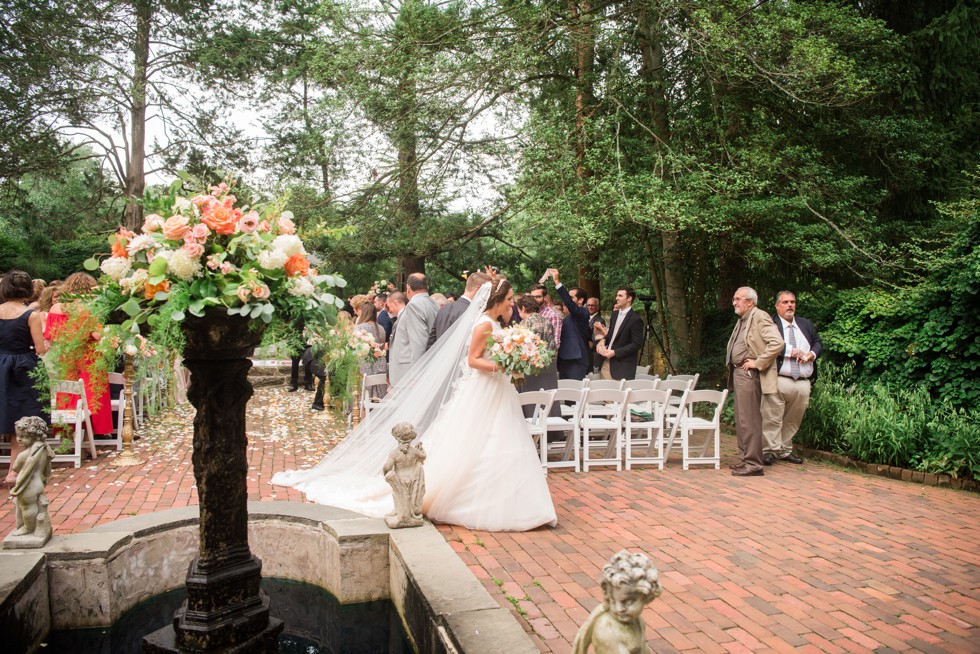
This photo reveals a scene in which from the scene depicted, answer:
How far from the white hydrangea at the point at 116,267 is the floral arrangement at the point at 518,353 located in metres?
2.90

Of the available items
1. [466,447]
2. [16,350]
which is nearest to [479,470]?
[466,447]

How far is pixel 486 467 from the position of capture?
5453 mm

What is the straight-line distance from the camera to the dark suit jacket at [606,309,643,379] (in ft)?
31.9

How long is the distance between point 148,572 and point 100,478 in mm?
2781

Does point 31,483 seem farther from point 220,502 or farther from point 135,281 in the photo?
point 135,281

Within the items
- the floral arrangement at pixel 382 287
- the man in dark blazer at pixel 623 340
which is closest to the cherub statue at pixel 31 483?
the man in dark blazer at pixel 623 340

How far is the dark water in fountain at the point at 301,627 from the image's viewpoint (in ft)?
13.6

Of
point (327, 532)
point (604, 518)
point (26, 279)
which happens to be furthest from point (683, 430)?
point (26, 279)

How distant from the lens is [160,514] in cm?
487

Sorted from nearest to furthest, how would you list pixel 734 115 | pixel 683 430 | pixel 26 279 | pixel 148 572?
pixel 148 572
pixel 26 279
pixel 683 430
pixel 734 115

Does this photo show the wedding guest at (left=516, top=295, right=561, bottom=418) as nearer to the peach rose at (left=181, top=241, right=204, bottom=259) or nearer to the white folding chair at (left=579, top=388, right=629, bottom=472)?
the white folding chair at (left=579, top=388, right=629, bottom=472)

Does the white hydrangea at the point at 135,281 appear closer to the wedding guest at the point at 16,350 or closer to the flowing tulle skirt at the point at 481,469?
the flowing tulle skirt at the point at 481,469

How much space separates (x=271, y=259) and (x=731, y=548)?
384 centimetres

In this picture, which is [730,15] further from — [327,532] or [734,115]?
[327,532]
